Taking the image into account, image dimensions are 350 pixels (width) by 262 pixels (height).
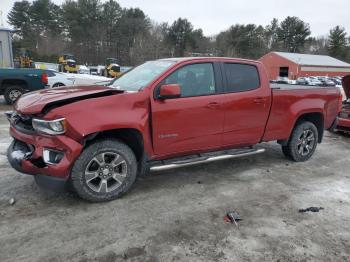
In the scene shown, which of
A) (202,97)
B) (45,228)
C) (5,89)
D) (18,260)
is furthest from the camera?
(5,89)

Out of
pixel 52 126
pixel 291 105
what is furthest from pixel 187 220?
pixel 291 105

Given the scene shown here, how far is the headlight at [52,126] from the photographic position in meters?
3.59

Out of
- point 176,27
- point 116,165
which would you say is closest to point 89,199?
point 116,165

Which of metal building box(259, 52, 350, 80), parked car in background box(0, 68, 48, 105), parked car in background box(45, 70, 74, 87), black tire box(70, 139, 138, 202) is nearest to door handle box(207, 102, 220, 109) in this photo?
black tire box(70, 139, 138, 202)

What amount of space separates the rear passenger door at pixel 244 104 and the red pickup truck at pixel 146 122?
2cm

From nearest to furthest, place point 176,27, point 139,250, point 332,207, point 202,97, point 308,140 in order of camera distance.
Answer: point 139,250 → point 332,207 → point 202,97 → point 308,140 → point 176,27

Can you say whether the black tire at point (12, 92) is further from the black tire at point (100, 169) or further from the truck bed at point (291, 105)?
the truck bed at point (291, 105)

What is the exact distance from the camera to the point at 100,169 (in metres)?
3.96

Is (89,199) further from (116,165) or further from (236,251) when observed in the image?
(236,251)

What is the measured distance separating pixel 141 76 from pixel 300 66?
51986 millimetres

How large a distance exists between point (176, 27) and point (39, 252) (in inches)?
2639

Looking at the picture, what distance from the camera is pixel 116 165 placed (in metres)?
4.04

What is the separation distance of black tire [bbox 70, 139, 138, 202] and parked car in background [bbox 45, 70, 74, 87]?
35.1ft

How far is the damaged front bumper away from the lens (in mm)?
3637
